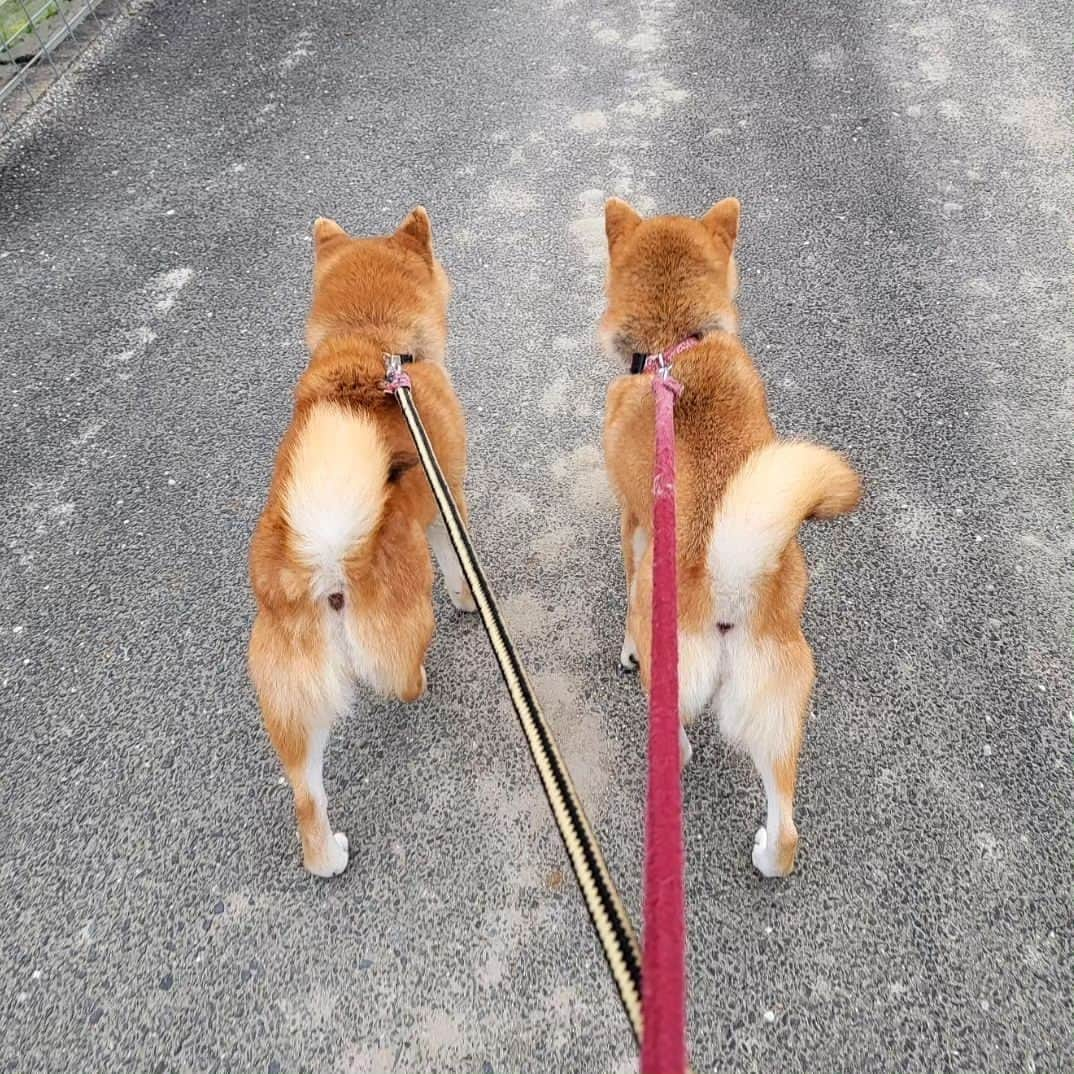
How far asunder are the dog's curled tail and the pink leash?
11.3 inches

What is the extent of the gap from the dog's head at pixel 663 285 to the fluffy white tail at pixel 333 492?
1095 mm

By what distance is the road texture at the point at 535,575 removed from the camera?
1.96 m

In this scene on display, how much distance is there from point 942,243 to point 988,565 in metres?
2.11

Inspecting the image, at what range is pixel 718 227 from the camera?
108 inches

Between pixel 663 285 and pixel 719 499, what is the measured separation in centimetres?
98

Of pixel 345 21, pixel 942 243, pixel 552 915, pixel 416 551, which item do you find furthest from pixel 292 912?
pixel 345 21

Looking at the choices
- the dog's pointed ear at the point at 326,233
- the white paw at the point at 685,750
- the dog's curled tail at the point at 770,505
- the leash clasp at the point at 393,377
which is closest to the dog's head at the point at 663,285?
the leash clasp at the point at 393,377

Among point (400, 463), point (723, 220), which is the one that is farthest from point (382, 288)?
point (723, 220)

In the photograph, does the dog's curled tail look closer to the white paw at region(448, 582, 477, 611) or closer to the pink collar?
the pink collar

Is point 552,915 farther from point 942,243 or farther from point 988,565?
point 942,243

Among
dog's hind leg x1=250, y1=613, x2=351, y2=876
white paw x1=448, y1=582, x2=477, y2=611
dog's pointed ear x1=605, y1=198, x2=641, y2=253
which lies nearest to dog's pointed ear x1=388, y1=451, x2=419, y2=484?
dog's hind leg x1=250, y1=613, x2=351, y2=876

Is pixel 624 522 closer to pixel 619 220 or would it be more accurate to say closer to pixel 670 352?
pixel 670 352

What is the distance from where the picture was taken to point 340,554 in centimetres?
178

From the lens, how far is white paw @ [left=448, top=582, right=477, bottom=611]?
274cm
